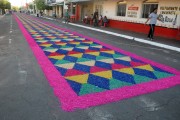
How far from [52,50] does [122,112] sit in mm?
5933

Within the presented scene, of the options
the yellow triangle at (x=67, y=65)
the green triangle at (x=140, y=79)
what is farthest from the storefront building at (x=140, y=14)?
the yellow triangle at (x=67, y=65)

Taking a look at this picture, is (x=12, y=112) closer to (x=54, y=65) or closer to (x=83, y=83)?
(x=83, y=83)

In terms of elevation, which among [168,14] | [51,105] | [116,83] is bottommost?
[51,105]

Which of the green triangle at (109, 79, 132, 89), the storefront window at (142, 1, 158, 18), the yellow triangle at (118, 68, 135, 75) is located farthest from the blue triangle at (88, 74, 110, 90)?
the storefront window at (142, 1, 158, 18)

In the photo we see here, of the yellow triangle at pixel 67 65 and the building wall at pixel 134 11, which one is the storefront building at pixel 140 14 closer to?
the building wall at pixel 134 11

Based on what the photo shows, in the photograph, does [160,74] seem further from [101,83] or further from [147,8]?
[147,8]

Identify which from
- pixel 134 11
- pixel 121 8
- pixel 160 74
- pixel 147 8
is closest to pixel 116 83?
pixel 160 74

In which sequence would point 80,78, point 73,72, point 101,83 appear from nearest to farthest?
1. point 101,83
2. point 80,78
3. point 73,72

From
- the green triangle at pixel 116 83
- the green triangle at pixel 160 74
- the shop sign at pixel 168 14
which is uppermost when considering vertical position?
the shop sign at pixel 168 14

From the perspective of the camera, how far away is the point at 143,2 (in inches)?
642

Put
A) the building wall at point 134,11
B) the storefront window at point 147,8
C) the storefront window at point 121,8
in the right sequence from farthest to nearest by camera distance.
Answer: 1. the storefront window at point 121,8
2. the storefront window at point 147,8
3. the building wall at point 134,11

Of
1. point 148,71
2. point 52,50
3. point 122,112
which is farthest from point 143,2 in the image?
point 122,112

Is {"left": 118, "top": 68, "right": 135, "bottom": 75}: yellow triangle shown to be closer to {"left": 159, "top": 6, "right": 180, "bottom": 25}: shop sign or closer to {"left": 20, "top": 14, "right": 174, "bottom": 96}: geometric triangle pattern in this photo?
{"left": 20, "top": 14, "right": 174, "bottom": 96}: geometric triangle pattern

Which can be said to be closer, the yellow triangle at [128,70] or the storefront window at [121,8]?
the yellow triangle at [128,70]
